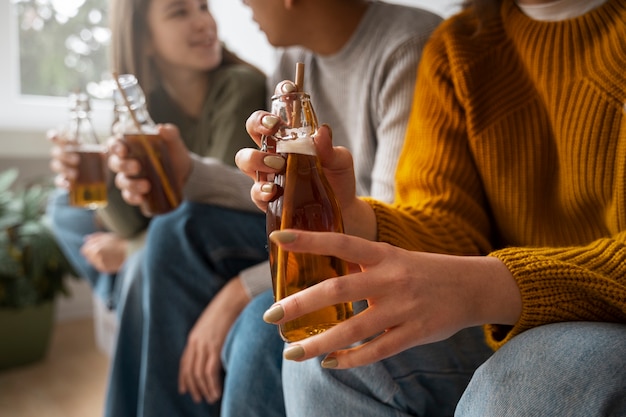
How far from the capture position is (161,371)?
1.15 meters

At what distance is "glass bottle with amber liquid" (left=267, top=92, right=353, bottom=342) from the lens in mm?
615

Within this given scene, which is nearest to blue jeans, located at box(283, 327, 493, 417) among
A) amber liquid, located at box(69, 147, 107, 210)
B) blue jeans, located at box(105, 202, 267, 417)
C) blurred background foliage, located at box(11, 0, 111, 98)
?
blue jeans, located at box(105, 202, 267, 417)

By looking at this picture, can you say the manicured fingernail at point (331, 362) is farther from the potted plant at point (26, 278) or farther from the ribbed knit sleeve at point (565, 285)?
the potted plant at point (26, 278)

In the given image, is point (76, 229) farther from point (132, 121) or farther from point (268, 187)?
point (268, 187)

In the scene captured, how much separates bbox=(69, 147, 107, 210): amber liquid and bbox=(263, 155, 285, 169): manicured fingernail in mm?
781

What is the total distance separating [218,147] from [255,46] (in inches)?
A: 36.9

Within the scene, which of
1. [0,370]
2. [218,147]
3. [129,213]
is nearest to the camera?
[218,147]

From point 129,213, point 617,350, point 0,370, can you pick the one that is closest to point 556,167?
point 617,350

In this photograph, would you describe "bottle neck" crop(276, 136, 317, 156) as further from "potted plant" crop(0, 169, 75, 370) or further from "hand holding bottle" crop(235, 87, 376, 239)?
"potted plant" crop(0, 169, 75, 370)

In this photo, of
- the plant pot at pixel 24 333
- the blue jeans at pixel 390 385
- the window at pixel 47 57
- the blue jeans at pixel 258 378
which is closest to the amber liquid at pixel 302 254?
the blue jeans at pixel 390 385

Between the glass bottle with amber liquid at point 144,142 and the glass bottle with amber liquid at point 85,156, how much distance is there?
6.7 inches

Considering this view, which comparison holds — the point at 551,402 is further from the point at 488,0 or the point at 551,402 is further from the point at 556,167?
the point at 488,0

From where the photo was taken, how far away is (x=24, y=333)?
205 cm

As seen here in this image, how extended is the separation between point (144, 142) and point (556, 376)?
0.77 meters
